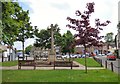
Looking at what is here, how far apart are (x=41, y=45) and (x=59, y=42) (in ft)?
17.4

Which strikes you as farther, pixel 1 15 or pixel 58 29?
pixel 58 29

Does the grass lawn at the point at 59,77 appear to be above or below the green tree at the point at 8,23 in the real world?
below

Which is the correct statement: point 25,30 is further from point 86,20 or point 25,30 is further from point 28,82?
point 28,82

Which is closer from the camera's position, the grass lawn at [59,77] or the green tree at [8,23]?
the grass lawn at [59,77]

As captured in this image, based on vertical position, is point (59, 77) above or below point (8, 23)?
below

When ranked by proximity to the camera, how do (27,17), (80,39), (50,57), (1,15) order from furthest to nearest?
(27,17)
(50,57)
(80,39)
(1,15)

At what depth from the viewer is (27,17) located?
42.8 metres

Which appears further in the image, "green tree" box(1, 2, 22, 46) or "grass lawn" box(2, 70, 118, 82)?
"green tree" box(1, 2, 22, 46)

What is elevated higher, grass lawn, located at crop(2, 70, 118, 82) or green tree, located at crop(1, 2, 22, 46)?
green tree, located at crop(1, 2, 22, 46)

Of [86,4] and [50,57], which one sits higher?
[86,4]

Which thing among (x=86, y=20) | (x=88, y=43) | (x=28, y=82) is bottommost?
(x=28, y=82)

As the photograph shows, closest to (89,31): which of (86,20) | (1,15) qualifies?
(86,20)

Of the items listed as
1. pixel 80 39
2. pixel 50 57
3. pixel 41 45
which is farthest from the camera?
pixel 41 45

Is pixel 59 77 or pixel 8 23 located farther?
pixel 8 23
